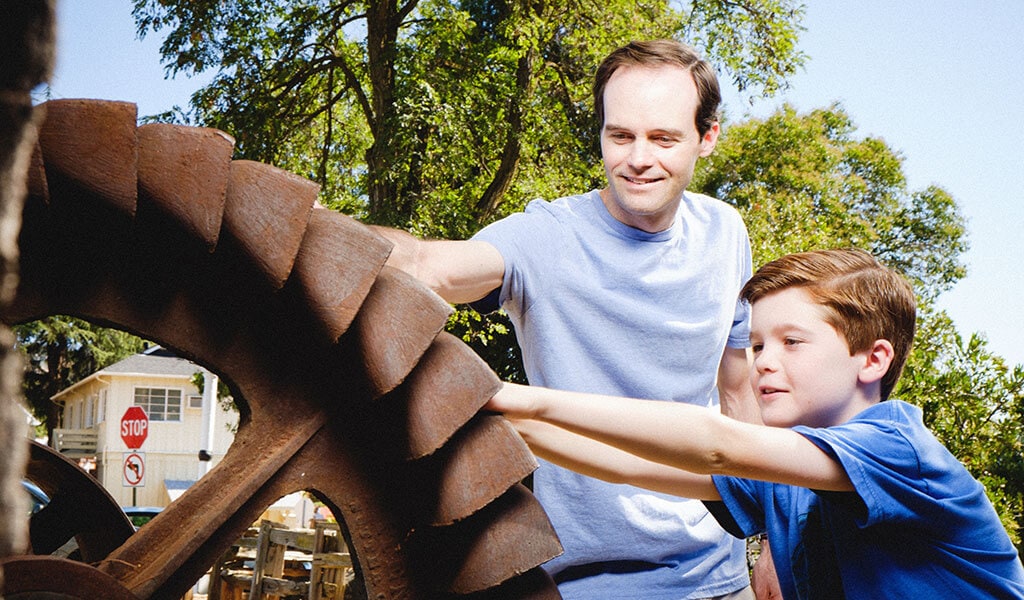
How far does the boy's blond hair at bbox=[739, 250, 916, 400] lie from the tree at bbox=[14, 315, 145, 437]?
88.5 feet

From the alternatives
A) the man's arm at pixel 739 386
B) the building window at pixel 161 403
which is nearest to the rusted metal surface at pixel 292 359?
the man's arm at pixel 739 386

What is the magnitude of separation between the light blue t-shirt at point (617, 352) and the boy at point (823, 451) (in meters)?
0.11

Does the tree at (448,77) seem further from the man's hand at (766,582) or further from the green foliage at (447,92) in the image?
the man's hand at (766,582)

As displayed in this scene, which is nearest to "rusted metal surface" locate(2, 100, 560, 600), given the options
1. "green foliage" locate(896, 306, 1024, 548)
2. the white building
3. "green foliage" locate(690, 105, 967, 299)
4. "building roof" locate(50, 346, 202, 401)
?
"green foliage" locate(896, 306, 1024, 548)

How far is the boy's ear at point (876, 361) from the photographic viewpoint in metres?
2.13

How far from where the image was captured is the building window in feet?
127

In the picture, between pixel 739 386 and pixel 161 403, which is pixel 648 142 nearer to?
pixel 739 386

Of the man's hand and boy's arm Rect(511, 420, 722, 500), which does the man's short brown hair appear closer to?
boy's arm Rect(511, 420, 722, 500)

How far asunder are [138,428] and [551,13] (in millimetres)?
8585

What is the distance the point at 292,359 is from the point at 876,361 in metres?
1.23

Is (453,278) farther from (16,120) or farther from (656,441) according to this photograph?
(16,120)

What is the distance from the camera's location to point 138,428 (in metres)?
14.9

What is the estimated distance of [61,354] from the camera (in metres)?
31.8

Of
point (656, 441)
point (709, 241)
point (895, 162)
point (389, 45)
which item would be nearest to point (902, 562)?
point (656, 441)
